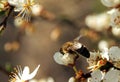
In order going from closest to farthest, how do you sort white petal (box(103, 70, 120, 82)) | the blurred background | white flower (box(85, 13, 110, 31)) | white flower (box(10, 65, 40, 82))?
white petal (box(103, 70, 120, 82)) → white flower (box(10, 65, 40, 82)) → white flower (box(85, 13, 110, 31)) → the blurred background

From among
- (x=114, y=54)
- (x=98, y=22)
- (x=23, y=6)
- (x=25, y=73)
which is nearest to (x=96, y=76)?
(x=114, y=54)

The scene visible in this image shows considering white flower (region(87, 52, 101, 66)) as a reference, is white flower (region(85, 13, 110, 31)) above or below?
below

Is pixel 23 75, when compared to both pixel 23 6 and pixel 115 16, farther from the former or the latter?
pixel 115 16

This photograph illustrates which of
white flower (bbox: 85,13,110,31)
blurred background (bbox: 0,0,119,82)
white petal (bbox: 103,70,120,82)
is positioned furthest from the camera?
blurred background (bbox: 0,0,119,82)

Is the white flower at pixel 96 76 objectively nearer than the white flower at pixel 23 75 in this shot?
Yes

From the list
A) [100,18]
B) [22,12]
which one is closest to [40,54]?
[100,18]

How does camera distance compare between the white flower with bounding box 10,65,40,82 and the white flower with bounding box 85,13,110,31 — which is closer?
the white flower with bounding box 10,65,40,82

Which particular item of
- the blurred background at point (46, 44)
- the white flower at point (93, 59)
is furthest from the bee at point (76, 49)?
the blurred background at point (46, 44)

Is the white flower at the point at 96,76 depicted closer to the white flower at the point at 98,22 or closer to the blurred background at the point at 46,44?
the white flower at the point at 98,22

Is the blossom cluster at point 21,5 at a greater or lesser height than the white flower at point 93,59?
greater

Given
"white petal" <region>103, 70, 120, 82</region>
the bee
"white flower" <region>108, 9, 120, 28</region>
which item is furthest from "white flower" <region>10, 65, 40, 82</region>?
"white flower" <region>108, 9, 120, 28</region>

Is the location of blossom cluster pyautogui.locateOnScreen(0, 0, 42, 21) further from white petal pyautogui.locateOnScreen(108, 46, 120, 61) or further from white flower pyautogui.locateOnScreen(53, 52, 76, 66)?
white petal pyautogui.locateOnScreen(108, 46, 120, 61)

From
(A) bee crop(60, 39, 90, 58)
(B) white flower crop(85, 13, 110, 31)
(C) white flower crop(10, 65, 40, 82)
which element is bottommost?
(B) white flower crop(85, 13, 110, 31)
